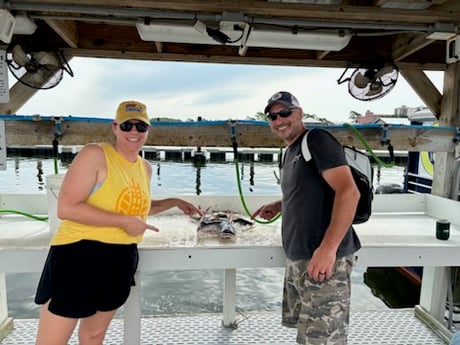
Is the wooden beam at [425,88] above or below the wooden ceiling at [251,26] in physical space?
below

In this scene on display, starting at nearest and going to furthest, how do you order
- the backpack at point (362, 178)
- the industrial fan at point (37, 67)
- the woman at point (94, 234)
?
the woman at point (94, 234) < the backpack at point (362, 178) < the industrial fan at point (37, 67)

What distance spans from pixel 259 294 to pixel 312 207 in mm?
4182

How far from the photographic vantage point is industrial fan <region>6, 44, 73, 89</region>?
279cm

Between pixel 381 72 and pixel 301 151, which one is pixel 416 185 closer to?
pixel 381 72

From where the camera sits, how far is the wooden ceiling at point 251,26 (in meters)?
2.33

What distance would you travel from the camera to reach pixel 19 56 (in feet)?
9.09

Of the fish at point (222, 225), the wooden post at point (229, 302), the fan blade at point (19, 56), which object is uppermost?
the fan blade at point (19, 56)

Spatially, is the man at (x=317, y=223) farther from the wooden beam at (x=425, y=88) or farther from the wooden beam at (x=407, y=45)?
the wooden beam at (x=425, y=88)

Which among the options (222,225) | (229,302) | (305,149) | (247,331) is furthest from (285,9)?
(247,331)

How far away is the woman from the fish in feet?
2.50

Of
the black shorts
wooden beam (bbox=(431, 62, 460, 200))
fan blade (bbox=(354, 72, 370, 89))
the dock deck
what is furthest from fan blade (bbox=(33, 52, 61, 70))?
wooden beam (bbox=(431, 62, 460, 200))

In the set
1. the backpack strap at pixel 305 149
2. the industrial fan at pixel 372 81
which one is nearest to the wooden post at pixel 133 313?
the backpack strap at pixel 305 149

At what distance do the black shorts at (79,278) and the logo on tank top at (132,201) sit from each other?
0.19 metres

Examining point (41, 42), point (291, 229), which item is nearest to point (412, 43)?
point (291, 229)
